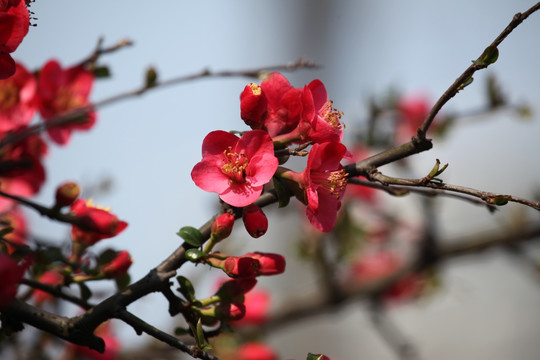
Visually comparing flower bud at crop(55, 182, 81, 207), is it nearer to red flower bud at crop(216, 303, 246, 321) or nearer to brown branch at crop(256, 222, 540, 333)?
red flower bud at crop(216, 303, 246, 321)

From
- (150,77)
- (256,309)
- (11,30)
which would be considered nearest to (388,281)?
(256,309)

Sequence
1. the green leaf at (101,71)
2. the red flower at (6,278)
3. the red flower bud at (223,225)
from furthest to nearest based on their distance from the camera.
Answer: the green leaf at (101,71), the red flower bud at (223,225), the red flower at (6,278)

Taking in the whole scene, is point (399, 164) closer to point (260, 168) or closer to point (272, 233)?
point (260, 168)

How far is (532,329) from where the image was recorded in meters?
4.10

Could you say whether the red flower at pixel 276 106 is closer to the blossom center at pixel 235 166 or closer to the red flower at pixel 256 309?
the blossom center at pixel 235 166

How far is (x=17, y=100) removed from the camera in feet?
3.08

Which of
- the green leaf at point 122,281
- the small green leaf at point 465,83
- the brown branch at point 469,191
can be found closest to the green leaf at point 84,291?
the green leaf at point 122,281

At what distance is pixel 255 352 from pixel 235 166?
122 centimetres

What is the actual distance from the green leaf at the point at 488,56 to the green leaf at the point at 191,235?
34 centimetres

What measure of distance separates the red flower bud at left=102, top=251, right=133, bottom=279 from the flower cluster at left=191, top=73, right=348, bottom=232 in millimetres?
166

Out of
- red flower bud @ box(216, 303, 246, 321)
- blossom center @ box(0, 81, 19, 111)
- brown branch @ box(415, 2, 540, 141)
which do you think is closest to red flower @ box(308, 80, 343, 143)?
brown branch @ box(415, 2, 540, 141)

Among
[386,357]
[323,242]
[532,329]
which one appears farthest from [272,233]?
[323,242]

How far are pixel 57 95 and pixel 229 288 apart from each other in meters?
0.53

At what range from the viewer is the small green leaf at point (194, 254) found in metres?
0.61
